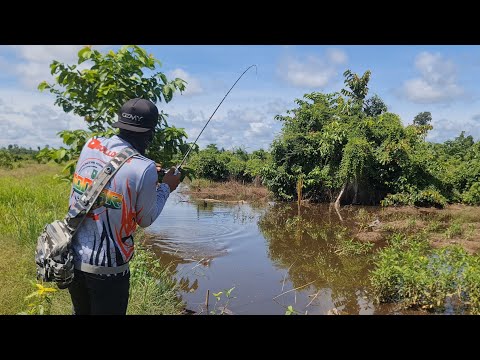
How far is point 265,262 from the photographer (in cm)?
835

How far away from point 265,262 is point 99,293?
641 cm

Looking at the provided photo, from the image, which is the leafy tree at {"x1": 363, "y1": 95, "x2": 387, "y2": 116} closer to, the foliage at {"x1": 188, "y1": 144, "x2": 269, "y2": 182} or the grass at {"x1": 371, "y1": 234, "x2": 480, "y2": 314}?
the foliage at {"x1": 188, "y1": 144, "x2": 269, "y2": 182}

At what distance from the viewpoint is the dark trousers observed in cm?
216

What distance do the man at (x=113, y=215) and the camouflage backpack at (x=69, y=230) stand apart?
0.11 feet

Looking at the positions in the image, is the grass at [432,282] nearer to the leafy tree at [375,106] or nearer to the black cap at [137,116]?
the black cap at [137,116]

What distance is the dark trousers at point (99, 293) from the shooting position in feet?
7.07

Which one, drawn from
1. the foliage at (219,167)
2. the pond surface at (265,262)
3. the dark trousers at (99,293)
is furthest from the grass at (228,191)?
the dark trousers at (99,293)

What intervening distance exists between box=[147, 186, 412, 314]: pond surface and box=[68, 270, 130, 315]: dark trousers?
327 centimetres

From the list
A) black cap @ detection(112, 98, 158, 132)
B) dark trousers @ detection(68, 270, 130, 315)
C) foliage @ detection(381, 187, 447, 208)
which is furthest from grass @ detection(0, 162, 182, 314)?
foliage @ detection(381, 187, 447, 208)

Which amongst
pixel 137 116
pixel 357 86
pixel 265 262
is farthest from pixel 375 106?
pixel 137 116

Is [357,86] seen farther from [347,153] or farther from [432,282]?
[432,282]

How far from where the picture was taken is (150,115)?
225 cm
